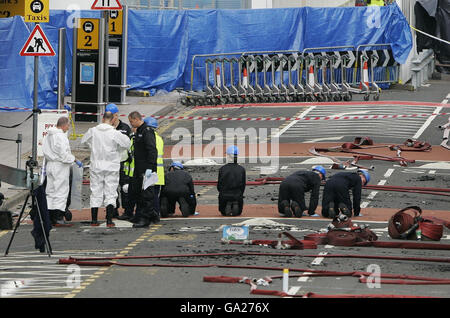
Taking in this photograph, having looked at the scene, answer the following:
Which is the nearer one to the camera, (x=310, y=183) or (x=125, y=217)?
(x=125, y=217)

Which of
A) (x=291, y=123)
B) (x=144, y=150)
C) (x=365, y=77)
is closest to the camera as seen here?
(x=144, y=150)

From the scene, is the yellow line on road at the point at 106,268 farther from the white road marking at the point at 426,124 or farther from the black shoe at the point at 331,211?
the white road marking at the point at 426,124

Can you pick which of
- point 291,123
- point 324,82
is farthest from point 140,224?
point 324,82

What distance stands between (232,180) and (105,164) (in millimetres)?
2447

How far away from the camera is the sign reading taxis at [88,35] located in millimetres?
31703

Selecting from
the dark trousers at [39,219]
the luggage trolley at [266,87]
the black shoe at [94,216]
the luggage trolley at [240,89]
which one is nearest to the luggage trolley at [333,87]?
the luggage trolley at [266,87]

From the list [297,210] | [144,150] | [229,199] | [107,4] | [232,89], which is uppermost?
[107,4]

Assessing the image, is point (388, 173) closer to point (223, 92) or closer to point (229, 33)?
point (223, 92)

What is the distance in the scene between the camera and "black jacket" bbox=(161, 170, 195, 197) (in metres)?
21.0

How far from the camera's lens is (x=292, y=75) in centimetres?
3875

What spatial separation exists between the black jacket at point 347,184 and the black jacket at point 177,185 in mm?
2427

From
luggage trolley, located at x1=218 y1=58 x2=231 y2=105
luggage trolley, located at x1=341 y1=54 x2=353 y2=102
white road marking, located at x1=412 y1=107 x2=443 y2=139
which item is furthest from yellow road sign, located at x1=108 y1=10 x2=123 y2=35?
white road marking, located at x1=412 y1=107 x2=443 y2=139

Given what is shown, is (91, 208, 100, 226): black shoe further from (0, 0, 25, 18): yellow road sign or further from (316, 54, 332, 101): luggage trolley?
(0, 0, 25, 18): yellow road sign

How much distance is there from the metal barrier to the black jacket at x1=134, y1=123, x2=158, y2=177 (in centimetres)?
1685
